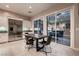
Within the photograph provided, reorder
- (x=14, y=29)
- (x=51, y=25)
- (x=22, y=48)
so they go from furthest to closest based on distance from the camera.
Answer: (x=22, y=48)
(x=51, y=25)
(x=14, y=29)

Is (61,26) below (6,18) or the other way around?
below

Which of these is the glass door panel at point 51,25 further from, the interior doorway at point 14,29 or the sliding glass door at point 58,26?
the interior doorway at point 14,29

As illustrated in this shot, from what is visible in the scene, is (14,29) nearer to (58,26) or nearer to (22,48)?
(22,48)

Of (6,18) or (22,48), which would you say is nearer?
(6,18)

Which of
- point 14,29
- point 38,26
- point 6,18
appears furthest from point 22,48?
point 6,18

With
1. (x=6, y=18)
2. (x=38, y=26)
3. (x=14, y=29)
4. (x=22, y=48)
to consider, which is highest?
(x=6, y=18)

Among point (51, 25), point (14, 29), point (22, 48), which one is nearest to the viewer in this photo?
point (14, 29)

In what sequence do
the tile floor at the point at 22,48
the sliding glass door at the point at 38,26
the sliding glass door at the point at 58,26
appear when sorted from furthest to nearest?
1. the sliding glass door at the point at 38,26
2. the sliding glass door at the point at 58,26
3. the tile floor at the point at 22,48

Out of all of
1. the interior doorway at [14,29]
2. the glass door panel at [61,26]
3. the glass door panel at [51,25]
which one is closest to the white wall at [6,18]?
the interior doorway at [14,29]

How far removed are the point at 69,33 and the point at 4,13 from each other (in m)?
2.54

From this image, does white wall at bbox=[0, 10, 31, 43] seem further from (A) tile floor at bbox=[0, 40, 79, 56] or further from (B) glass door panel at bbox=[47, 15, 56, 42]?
(B) glass door panel at bbox=[47, 15, 56, 42]

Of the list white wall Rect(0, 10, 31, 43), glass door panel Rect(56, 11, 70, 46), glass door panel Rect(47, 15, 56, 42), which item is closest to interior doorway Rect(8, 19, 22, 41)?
white wall Rect(0, 10, 31, 43)

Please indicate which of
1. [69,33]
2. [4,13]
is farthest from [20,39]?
[69,33]

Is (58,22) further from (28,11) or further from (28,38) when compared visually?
(28,38)
